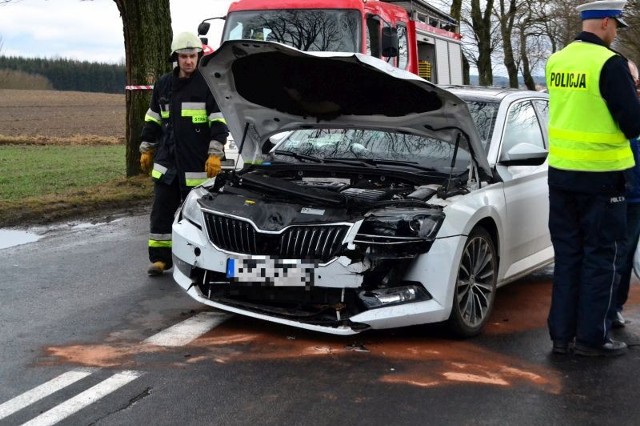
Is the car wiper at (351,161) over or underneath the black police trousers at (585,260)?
over

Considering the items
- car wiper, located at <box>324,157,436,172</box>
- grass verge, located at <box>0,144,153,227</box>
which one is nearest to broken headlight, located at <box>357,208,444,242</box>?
car wiper, located at <box>324,157,436,172</box>

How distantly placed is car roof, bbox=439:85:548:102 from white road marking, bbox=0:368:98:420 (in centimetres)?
339

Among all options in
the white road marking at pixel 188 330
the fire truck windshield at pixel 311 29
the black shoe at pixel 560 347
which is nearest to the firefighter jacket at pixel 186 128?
the white road marking at pixel 188 330

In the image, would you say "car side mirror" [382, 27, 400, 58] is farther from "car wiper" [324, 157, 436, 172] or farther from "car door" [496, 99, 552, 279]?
"car wiper" [324, 157, 436, 172]

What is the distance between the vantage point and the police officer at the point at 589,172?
5.06 metres

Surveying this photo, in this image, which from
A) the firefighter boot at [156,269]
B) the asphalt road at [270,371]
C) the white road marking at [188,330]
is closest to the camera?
the asphalt road at [270,371]

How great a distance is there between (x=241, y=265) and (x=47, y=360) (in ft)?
4.01

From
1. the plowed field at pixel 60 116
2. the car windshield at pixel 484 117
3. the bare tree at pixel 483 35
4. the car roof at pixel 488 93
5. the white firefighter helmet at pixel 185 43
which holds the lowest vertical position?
the plowed field at pixel 60 116

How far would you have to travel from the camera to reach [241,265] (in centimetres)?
542

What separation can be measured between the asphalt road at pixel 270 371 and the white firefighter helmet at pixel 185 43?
6.30 ft

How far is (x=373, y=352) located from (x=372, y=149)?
183cm

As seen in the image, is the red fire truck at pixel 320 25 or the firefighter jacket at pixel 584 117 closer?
the firefighter jacket at pixel 584 117

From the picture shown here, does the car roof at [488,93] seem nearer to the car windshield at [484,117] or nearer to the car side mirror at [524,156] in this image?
the car windshield at [484,117]

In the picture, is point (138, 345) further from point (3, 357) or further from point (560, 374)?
point (560, 374)
